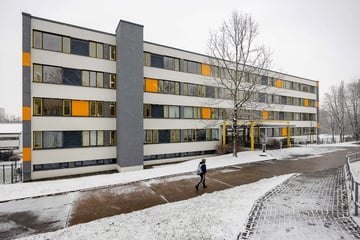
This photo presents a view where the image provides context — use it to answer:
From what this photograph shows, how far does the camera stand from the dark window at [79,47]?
16.9 m

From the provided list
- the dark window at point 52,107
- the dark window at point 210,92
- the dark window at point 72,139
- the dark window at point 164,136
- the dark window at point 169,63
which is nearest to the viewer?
the dark window at point 52,107

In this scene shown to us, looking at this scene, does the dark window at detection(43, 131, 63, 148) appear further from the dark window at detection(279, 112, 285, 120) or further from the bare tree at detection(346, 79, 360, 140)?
the bare tree at detection(346, 79, 360, 140)

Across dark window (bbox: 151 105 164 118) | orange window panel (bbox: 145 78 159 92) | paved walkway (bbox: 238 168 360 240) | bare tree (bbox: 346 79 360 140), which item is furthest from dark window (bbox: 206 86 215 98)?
bare tree (bbox: 346 79 360 140)

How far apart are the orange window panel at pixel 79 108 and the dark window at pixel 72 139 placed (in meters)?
1.65

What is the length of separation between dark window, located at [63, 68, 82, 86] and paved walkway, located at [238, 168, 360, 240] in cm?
1647

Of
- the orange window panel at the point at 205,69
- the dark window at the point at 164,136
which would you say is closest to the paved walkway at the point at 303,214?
the dark window at the point at 164,136

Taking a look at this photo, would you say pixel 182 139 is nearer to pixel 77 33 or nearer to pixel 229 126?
pixel 229 126

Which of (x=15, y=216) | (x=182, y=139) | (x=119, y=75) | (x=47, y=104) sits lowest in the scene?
(x=15, y=216)

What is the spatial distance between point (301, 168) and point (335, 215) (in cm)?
935

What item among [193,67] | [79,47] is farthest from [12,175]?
[193,67]

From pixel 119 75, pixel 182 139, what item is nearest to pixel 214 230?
pixel 119 75

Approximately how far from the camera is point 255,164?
17109 mm

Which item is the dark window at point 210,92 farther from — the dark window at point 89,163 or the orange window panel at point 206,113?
the dark window at point 89,163

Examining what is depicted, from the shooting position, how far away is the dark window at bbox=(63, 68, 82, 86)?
16594 mm
